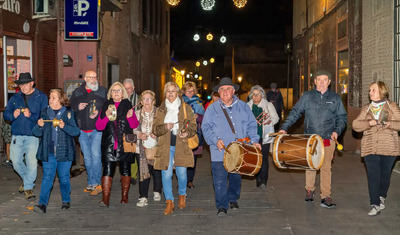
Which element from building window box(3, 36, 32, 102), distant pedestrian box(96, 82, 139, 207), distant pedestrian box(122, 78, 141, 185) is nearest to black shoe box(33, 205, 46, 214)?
distant pedestrian box(96, 82, 139, 207)

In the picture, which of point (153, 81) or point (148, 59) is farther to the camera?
point (153, 81)

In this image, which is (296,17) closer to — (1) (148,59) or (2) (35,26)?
(1) (148,59)

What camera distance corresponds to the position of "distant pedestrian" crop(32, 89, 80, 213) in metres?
6.80

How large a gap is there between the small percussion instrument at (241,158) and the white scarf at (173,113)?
91 centimetres

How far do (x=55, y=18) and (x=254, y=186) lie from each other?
8.84 meters

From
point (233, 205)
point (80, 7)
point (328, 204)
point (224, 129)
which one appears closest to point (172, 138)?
point (224, 129)

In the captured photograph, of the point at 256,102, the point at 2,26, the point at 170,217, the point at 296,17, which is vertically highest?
the point at 296,17

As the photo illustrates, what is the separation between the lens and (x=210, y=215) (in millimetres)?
6656

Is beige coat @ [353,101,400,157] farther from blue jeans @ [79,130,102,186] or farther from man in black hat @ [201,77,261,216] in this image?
blue jeans @ [79,130,102,186]

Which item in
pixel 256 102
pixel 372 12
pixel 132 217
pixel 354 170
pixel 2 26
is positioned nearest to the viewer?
pixel 132 217

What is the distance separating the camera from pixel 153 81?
97.8 feet

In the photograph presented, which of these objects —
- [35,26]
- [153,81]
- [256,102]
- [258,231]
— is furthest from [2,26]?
[153,81]

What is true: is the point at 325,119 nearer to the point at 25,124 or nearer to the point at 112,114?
the point at 112,114

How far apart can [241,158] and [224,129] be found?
2.15 ft
